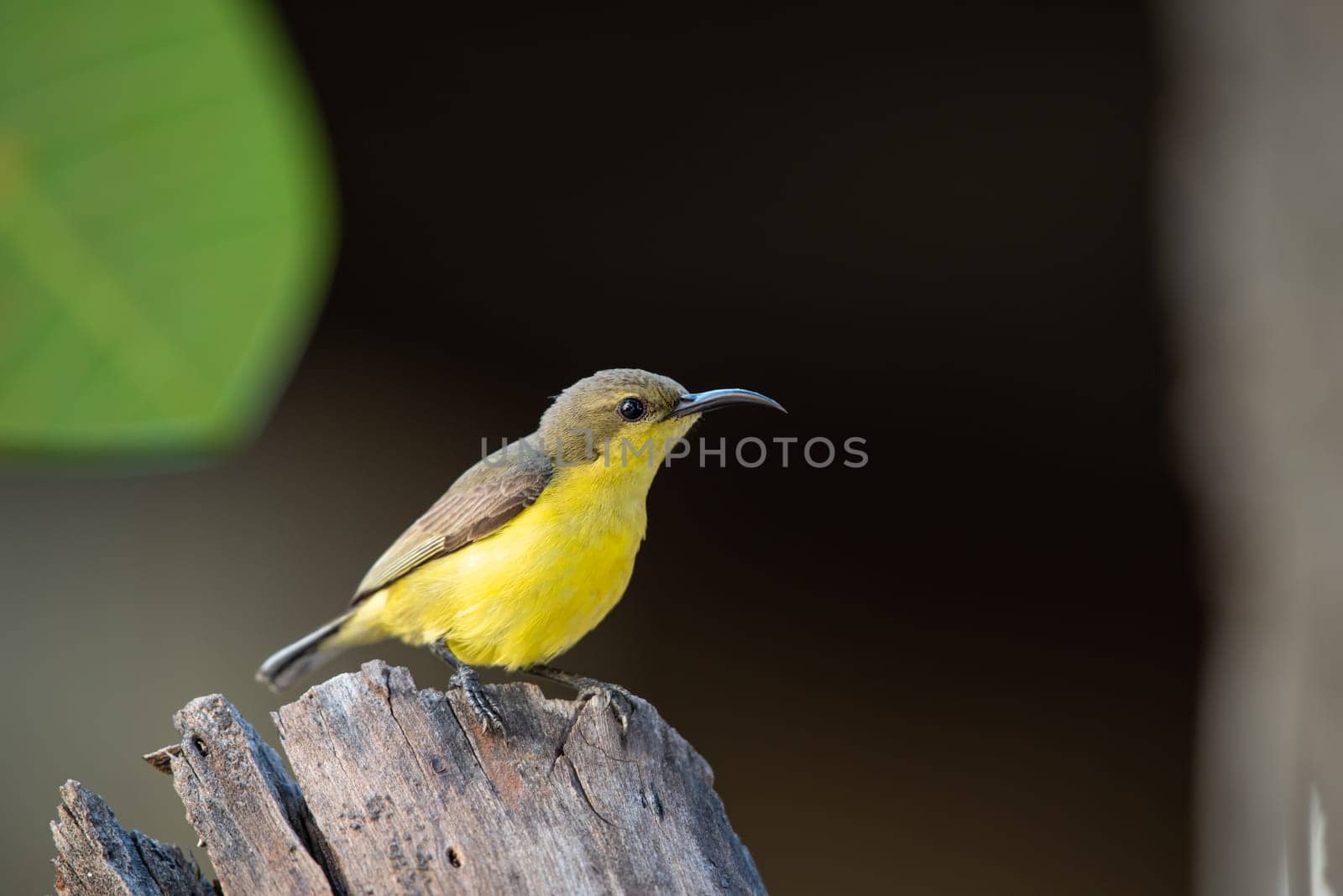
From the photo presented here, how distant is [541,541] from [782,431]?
92.5 inches

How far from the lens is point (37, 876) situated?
5492 millimetres

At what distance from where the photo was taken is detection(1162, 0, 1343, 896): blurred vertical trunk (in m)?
5.22

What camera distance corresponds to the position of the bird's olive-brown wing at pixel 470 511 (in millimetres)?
3842

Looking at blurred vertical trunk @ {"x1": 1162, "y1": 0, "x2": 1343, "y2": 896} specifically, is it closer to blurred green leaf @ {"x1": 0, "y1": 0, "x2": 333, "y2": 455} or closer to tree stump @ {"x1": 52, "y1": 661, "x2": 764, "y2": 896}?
tree stump @ {"x1": 52, "y1": 661, "x2": 764, "y2": 896}

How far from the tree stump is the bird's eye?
1.20 m

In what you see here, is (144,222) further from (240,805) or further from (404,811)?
(404,811)

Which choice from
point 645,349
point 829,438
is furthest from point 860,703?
point 645,349

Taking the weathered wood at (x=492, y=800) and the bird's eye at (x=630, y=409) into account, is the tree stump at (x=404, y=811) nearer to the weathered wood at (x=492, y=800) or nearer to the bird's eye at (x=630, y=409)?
the weathered wood at (x=492, y=800)

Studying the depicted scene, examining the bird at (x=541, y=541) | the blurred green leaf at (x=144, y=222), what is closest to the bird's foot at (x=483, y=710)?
the bird at (x=541, y=541)

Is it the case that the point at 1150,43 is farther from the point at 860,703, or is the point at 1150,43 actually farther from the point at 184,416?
the point at 184,416

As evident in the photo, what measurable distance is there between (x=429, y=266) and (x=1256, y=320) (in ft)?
12.8

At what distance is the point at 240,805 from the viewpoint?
8.83 ft

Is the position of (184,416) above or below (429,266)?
below

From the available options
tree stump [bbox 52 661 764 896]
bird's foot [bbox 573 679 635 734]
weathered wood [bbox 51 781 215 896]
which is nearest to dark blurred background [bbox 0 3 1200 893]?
bird's foot [bbox 573 679 635 734]
